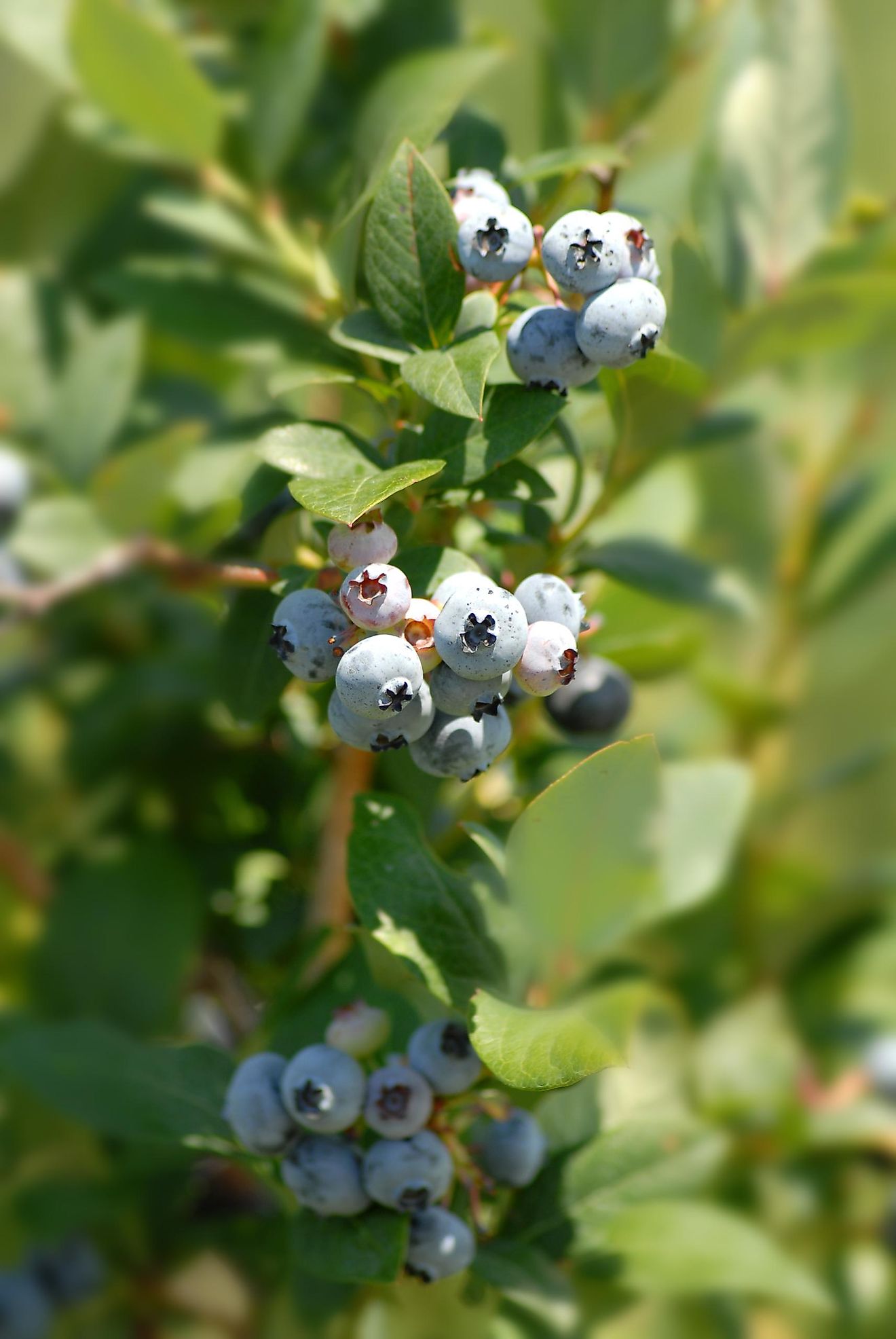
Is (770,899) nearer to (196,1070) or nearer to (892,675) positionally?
(892,675)

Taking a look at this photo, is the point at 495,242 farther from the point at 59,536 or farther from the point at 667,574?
the point at 59,536

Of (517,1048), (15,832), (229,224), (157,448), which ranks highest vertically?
(229,224)

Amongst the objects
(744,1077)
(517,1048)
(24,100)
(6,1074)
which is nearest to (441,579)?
(517,1048)

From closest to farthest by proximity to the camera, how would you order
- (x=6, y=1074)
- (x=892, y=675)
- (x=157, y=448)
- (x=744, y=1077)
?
(x=6, y=1074) < (x=157, y=448) < (x=744, y=1077) < (x=892, y=675)

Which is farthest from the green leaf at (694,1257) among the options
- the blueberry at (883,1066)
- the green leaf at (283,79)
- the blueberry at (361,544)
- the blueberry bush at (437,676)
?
the green leaf at (283,79)

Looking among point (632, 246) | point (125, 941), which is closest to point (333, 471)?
point (632, 246)

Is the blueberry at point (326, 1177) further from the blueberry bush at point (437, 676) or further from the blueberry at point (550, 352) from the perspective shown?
the blueberry at point (550, 352)

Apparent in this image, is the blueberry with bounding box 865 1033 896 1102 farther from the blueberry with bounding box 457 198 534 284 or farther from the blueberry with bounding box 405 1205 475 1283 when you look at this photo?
the blueberry with bounding box 457 198 534 284
